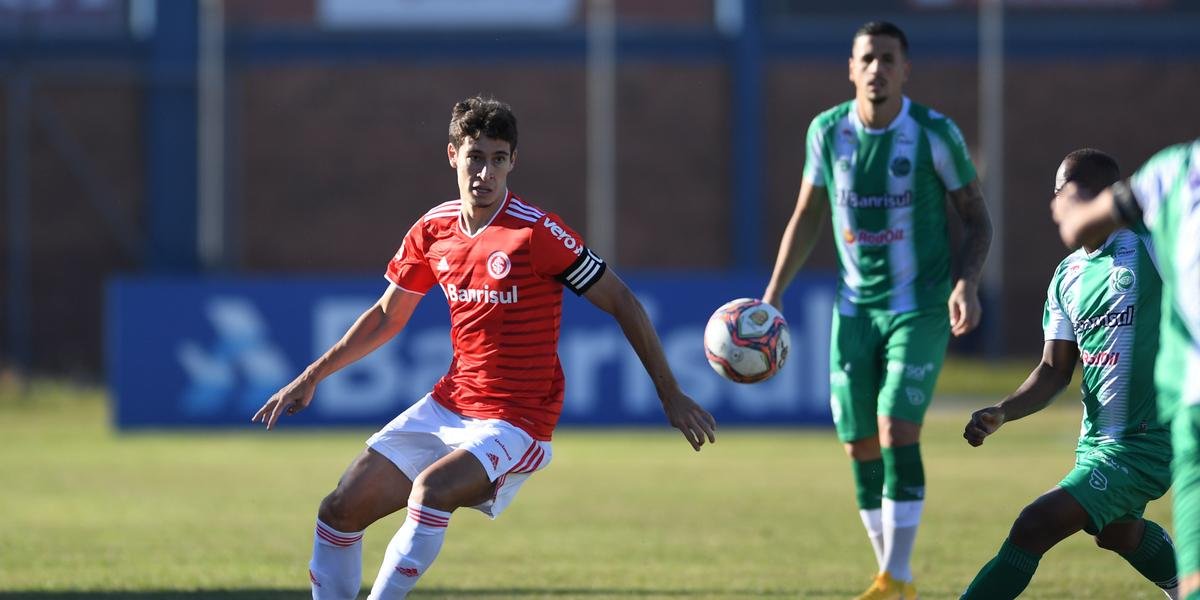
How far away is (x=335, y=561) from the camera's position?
625 centimetres

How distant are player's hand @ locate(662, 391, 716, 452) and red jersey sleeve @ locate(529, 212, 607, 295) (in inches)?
22.9

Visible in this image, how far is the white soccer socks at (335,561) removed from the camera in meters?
6.23

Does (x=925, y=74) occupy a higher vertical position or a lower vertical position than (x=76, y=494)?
higher

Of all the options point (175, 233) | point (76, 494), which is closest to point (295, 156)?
point (175, 233)

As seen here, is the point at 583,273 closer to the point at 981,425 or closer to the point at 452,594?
the point at 981,425

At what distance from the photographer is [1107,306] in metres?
6.12

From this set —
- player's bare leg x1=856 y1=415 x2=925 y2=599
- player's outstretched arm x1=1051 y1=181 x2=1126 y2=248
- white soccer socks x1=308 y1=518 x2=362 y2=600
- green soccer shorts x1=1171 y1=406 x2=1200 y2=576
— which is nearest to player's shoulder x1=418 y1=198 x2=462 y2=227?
white soccer socks x1=308 y1=518 x2=362 y2=600

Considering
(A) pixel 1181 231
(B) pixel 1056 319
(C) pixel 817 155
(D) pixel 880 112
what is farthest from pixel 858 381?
(A) pixel 1181 231

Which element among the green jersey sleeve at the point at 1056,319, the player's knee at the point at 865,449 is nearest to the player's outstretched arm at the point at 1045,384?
the green jersey sleeve at the point at 1056,319

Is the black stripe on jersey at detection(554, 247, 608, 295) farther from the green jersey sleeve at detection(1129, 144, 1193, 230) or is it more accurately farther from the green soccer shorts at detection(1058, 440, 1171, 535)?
the green jersey sleeve at detection(1129, 144, 1193, 230)

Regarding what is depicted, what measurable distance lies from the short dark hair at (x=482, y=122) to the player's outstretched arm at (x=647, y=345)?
0.67 m

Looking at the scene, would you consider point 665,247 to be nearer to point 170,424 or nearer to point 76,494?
point 170,424

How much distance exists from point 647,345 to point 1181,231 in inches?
88.7

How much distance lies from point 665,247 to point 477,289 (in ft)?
80.3
